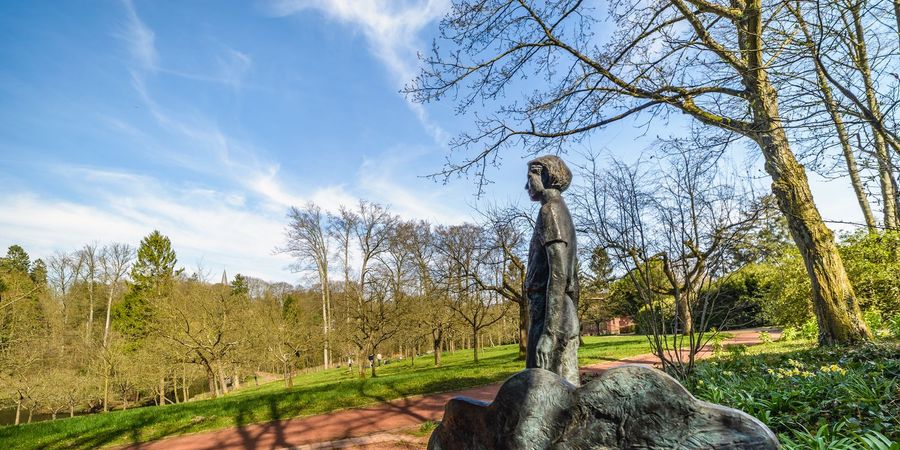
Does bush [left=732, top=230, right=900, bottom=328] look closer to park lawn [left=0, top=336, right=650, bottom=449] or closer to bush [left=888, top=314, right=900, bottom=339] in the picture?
bush [left=888, top=314, right=900, bottom=339]

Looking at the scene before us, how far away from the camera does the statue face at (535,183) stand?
3211mm

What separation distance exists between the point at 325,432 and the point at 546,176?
22.4 feet

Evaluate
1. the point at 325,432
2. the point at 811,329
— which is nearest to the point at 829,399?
the point at 325,432

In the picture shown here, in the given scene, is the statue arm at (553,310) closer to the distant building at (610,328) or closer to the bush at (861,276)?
the bush at (861,276)

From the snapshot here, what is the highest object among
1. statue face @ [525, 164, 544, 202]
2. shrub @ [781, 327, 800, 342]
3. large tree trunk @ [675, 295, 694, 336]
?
statue face @ [525, 164, 544, 202]

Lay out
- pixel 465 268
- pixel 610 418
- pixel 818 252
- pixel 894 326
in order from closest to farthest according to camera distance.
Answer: pixel 610 418, pixel 818 252, pixel 894 326, pixel 465 268

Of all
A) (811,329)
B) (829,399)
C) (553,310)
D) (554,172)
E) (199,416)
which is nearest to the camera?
(553,310)

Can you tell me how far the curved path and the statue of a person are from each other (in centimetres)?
445

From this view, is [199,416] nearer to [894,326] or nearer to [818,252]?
[818,252]

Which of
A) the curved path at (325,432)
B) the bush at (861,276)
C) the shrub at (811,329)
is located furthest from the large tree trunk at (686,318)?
the shrub at (811,329)

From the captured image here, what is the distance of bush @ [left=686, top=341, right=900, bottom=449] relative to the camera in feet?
11.0

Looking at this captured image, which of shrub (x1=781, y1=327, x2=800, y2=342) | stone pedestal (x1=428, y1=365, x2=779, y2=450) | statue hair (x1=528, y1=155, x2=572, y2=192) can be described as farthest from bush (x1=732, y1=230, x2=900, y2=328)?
stone pedestal (x1=428, y1=365, x2=779, y2=450)

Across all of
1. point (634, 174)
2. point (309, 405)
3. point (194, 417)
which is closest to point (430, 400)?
point (309, 405)

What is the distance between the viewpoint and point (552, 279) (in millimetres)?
2865
